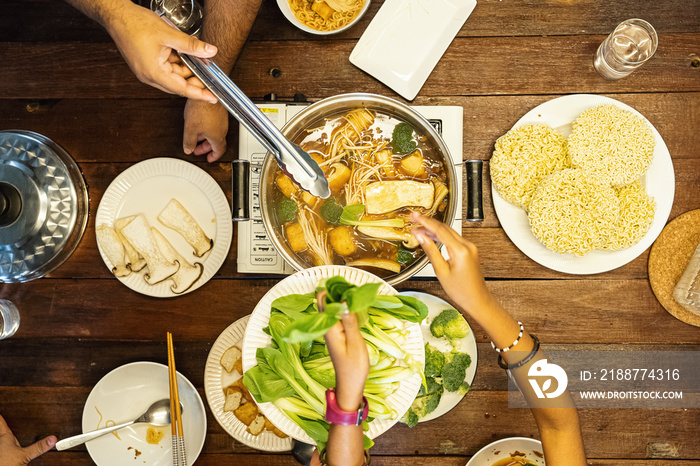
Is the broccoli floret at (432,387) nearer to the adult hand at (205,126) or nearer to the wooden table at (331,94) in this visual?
the wooden table at (331,94)

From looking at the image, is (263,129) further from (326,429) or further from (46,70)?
(46,70)

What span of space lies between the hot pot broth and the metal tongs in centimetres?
16

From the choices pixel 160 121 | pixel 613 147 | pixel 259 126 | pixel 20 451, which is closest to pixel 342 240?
pixel 259 126

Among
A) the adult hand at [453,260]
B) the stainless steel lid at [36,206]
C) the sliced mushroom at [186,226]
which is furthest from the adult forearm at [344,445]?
the stainless steel lid at [36,206]

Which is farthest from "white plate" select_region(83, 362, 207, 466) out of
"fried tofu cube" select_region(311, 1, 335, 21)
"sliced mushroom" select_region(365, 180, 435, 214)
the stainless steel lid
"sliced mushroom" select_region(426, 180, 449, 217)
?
"fried tofu cube" select_region(311, 1, 335, 21)

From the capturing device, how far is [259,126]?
136 cm

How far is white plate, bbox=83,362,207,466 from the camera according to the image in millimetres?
1850

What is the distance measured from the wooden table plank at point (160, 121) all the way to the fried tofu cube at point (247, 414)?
3.44 feet

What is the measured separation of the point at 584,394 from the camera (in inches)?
74.9

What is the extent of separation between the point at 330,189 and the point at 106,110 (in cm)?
A: 112

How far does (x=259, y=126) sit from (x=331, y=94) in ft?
2.17

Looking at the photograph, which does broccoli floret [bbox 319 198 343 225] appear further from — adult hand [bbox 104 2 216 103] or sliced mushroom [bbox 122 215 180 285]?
sliced mushroom [bbox 122 215 180 285]

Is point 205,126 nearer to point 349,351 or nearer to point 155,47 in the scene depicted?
point 155,47

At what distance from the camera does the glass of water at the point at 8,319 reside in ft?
6.20
